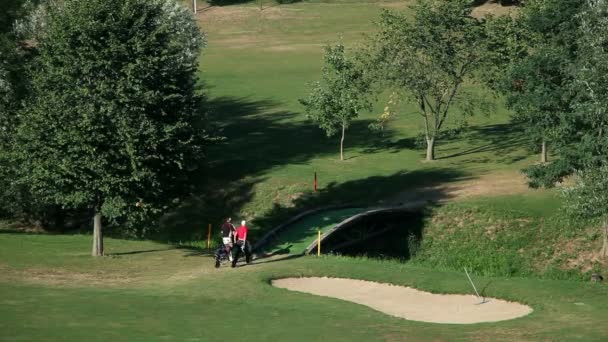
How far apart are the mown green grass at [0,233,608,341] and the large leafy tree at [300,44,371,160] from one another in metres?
30.8

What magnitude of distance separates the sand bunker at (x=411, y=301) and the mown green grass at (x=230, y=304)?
51 cm

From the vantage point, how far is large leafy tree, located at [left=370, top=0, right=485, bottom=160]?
7300 cm

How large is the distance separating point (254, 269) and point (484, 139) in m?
45.2

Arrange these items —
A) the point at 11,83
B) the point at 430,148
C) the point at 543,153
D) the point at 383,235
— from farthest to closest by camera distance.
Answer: the point at 430,148
the point at 543,153
the point at 11,83
the point at 383,235

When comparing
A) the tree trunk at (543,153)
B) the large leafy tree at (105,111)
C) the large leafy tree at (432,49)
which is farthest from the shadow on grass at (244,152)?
the tree trunk at (543,153)

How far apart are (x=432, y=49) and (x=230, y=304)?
42.0 m

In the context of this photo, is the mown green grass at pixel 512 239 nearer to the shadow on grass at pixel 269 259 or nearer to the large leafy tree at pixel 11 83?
the shadow on grass at pixel 269 259

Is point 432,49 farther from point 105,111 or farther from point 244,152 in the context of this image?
point 105,111

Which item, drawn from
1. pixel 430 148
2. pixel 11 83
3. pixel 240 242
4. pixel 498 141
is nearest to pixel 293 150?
pixel 430 148

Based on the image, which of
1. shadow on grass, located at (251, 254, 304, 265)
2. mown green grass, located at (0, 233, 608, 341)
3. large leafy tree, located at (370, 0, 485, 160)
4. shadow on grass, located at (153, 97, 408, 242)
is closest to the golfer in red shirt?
mown green grass, located at (0, 233, 608, 341)

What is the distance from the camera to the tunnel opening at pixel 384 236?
59094mm

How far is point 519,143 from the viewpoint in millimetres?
81125

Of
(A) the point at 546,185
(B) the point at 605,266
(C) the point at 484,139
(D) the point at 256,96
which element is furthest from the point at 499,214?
(D) the point at 256,96

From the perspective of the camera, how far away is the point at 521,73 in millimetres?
58469
